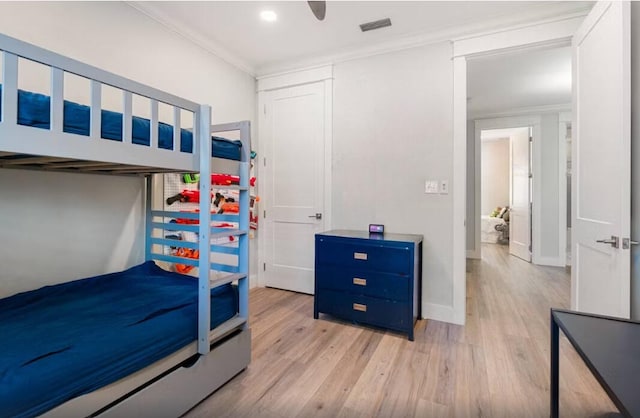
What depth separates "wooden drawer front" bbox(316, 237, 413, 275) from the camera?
7.54 feet

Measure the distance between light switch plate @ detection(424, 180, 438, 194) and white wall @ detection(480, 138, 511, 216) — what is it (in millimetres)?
5907

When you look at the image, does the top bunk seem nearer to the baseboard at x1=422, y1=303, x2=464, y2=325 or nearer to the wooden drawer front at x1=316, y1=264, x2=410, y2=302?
the wooden drawer front at x1=316, y1=264, x2=410, y2=302

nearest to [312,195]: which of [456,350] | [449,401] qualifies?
[456,350]

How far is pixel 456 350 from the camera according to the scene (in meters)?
2.14

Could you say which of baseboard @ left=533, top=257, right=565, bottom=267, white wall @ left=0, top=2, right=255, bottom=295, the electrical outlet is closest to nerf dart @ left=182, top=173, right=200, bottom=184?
white wall @ left=0, top=2, right=255, bottom=295

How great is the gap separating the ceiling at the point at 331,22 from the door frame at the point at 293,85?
0.59 ft

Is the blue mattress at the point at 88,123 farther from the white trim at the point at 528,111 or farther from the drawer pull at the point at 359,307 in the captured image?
the white trim at the point at 528,111

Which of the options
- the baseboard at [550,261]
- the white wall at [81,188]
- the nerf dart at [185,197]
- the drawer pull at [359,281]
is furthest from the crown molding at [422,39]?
the baseboard at [550,261]

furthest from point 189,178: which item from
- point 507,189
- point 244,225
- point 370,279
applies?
point 507,189

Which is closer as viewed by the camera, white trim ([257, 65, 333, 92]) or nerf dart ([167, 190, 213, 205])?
nerf dart ([167, 190, 213, 205])

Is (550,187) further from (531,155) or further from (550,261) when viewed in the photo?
(550,261)

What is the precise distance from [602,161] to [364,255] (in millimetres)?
1552

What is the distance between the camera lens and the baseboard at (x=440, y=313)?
103 inches

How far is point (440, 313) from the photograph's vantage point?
8.77ft
